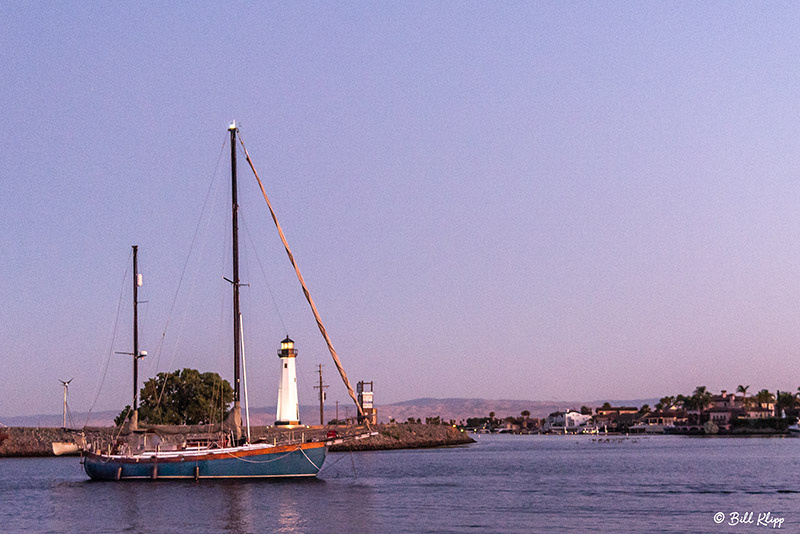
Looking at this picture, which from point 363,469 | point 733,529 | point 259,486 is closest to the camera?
point 733,529

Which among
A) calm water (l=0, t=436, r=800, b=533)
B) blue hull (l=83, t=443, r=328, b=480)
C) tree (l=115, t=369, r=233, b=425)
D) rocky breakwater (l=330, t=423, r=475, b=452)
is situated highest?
tree (l=115, t=369, r=233, b=425)

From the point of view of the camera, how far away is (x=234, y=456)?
48.8m

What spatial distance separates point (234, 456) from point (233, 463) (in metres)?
0.47

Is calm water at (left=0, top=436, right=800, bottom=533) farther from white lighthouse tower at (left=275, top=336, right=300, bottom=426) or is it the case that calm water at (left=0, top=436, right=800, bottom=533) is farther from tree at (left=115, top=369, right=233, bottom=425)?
tree at (left=115, top=369, right=233, bottom=425)

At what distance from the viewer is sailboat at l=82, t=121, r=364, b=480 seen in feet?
161

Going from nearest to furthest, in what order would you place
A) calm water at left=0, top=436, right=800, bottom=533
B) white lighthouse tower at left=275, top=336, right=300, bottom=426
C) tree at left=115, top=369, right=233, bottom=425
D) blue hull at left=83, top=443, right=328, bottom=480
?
calm water at left=0, top=436, right=800, bottom=533 < blue hull at left=83, top=443, right=328, bottom=480 < white lighthouse tower at left=275, top=336, right=300, bottom=426 < tree at left=115, top=369, right=233, bottom=425

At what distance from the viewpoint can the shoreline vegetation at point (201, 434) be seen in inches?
2544

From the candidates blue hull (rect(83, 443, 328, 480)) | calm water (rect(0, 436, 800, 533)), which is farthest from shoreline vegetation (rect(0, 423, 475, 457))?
calm water (rect(0, 436, 800, 533))

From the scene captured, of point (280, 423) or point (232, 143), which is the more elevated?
point (232, 143)

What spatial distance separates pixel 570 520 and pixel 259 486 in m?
19.8

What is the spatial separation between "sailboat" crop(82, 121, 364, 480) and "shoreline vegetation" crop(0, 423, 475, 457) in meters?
2.45

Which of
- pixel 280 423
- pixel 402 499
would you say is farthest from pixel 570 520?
pixel 280 423

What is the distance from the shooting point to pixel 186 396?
10000 cm

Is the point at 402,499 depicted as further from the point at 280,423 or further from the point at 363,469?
the point at 280,423
